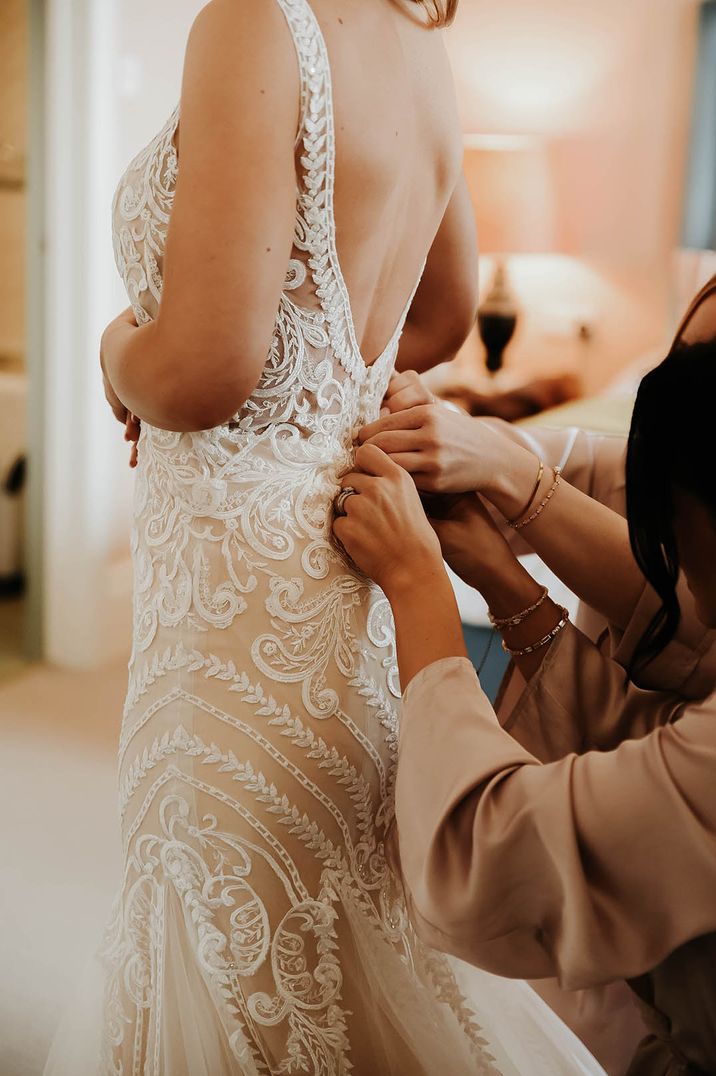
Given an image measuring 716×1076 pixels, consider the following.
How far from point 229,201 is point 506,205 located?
364cm

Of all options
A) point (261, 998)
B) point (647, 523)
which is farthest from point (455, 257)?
point (261, 998)

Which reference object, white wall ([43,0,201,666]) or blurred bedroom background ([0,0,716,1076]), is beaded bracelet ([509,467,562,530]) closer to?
blurred bedroom background ([0,0,716,1076])

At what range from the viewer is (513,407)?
4.32 m

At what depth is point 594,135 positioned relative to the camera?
14.2ft

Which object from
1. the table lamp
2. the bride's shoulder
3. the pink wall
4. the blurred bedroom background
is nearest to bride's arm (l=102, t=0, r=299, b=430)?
the bride's shoulder

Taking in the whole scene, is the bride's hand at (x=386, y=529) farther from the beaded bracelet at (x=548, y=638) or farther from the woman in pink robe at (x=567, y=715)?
the beaded bracelet at (x=548, y=638)

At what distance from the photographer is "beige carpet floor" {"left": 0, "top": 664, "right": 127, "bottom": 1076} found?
190 centimetres

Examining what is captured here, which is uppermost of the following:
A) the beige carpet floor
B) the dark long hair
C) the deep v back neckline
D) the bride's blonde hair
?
the bride's blonde hair

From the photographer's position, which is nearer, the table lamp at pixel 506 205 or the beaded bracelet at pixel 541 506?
the beaded bracelet at pixel 541 506

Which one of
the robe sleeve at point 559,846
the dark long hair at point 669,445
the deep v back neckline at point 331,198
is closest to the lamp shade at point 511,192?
the deep v back neckline at point 331,198

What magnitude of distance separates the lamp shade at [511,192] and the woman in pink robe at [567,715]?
3.28 m

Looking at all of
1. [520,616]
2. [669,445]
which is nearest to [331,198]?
[669,445]

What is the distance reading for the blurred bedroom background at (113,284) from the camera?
2506 millimetres

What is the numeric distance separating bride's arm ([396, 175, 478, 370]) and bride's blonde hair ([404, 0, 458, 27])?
0.59 feet
